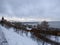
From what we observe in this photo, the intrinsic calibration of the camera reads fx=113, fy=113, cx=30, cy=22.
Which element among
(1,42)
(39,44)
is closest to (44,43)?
(39,44)

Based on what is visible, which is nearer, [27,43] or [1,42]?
[27,43]

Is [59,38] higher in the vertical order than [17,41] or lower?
higher

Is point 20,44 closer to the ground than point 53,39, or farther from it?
closer to the ground

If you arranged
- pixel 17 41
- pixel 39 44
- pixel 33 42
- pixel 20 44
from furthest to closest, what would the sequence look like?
pixel 17 41 → pixel 20 44 → pixel 33 42 → pixel 39 44

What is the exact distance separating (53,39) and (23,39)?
695 mm

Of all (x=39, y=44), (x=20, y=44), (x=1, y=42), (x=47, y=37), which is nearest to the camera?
(x=47, y=37)

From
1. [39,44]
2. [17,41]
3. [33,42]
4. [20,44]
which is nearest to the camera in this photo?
[39,44]

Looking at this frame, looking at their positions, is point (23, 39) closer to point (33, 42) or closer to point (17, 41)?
point (17, 41)

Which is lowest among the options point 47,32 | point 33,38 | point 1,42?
point 1,42

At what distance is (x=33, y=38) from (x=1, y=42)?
0.74 m

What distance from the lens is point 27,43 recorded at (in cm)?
169

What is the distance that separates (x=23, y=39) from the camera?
1852 millimetres

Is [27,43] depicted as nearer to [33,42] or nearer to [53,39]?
[33,42]

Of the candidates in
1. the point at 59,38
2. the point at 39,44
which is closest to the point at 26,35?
the point at 39,44
